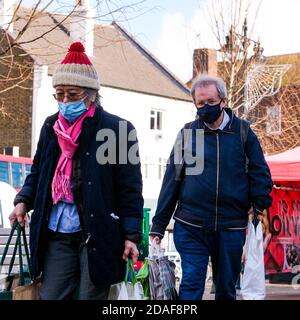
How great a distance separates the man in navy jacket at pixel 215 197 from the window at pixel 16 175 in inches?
800

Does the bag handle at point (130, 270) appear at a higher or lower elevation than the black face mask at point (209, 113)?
lower

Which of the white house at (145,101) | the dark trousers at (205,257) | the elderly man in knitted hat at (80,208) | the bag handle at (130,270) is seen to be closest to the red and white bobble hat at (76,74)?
the elderly man in knitted hat at (80,208)

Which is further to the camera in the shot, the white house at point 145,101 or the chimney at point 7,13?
the white house at point 145,101

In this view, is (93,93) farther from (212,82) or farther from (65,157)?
(212,82)

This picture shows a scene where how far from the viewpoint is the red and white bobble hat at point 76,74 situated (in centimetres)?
522

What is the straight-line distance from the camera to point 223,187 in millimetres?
6160

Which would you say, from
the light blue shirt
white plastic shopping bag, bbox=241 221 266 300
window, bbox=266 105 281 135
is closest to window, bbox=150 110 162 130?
window, bbox=266 105 281 135

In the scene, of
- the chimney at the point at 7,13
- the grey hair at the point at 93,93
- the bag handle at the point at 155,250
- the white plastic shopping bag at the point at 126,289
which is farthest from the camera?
the chimney at the point at 7,13

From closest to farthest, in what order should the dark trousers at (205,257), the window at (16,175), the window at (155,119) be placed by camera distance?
1. the dark trousers at (205,257)
2. the window at (16,175)
3. the window at (155,119)

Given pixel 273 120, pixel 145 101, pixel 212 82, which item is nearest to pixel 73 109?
pixel 212 82

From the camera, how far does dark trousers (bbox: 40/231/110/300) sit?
500 centimetres

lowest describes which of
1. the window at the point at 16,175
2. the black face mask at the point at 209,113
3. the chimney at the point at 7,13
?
the window at the point at 16,175

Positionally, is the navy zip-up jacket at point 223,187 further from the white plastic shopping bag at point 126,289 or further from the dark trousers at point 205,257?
the white plastic shopping bag at point 126,289
